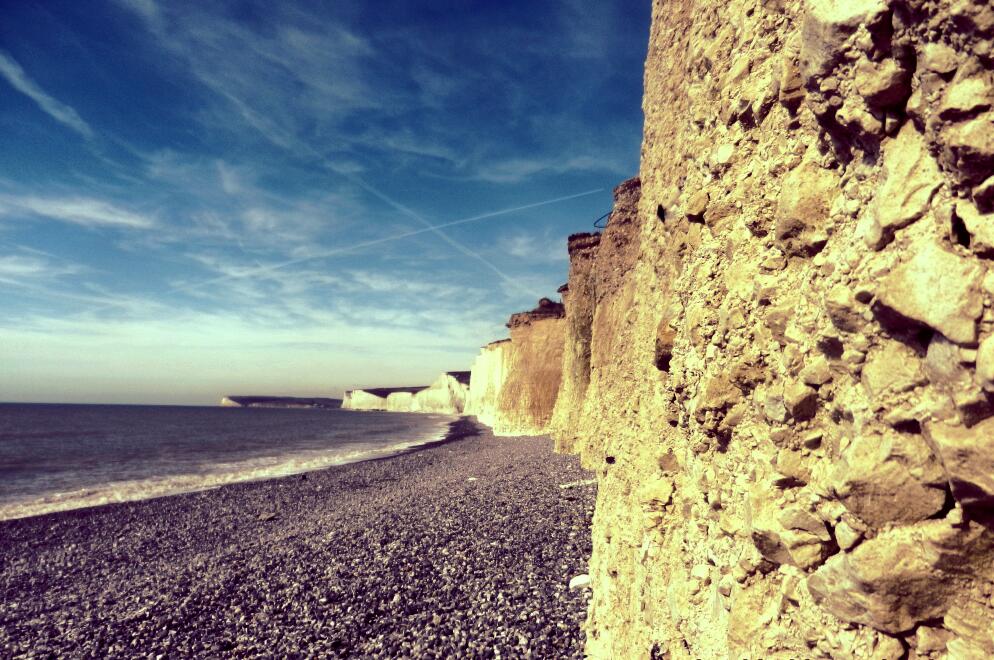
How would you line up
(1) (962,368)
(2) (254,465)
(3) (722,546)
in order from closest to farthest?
(1) (962,368) < (3) (722,546) < (2) (254,465)

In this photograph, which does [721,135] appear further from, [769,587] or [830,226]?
[769,587]

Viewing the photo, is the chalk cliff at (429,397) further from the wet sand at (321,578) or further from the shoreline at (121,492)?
the wet sand at (321,578)

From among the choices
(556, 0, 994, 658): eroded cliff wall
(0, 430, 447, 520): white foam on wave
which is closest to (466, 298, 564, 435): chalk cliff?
(0, 430, 447, 520): white foam on wave

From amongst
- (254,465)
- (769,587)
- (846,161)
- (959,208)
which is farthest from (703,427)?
(254,465)

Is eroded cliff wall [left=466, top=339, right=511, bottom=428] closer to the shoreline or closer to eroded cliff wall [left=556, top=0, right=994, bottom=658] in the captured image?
the shoreline

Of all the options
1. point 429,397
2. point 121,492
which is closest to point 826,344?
point 121,492

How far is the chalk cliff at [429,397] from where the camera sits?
12081 cm

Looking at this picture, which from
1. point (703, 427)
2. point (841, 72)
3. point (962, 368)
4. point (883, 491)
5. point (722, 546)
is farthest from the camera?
point (703, 427)

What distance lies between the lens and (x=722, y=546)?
9.00ft

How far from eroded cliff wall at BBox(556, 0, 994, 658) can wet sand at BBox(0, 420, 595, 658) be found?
14.3 feet

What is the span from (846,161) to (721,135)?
1084 mm

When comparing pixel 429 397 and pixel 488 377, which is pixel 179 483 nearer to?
pixel 488 377

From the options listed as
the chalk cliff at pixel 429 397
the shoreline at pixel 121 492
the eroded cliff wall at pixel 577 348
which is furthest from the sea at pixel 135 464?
the chalk cliff at pixel 429 397

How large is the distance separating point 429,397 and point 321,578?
12609 centimetres
